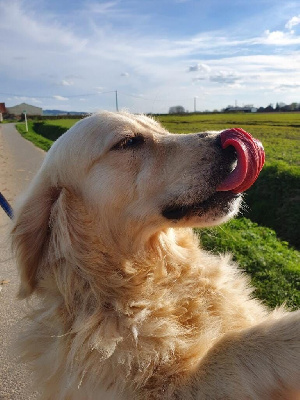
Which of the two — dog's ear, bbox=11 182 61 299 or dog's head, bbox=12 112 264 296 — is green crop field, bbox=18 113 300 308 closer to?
dog's head, bbox=12 112 264 296

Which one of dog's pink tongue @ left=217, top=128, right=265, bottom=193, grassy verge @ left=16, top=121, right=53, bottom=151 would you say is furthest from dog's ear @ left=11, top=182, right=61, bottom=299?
grassy verge @ left=16, top=121, right=53, bottom=151

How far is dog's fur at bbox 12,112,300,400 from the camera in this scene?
2.21 m

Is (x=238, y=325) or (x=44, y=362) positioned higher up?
(x=238, y=325)

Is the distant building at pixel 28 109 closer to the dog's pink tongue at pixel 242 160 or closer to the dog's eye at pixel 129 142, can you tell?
the dog's eye at pixel 129 142

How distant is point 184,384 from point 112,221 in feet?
3.77

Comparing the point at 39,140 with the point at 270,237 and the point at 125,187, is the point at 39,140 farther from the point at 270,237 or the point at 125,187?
the point at 125,187

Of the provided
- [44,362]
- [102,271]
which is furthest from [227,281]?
[44,362]

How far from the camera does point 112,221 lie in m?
2.73

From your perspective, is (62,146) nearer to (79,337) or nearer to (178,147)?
(178,147)

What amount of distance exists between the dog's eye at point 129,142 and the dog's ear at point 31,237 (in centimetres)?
60

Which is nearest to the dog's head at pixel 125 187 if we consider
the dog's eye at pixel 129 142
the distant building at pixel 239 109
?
the dog's eye at pixel 129 142

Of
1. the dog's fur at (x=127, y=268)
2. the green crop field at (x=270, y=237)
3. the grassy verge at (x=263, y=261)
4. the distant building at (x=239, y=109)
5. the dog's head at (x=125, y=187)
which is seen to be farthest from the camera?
the distant building at (x=239, y=109)

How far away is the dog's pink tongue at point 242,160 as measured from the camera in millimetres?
2447

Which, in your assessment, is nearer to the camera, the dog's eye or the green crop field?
the dog's eye
